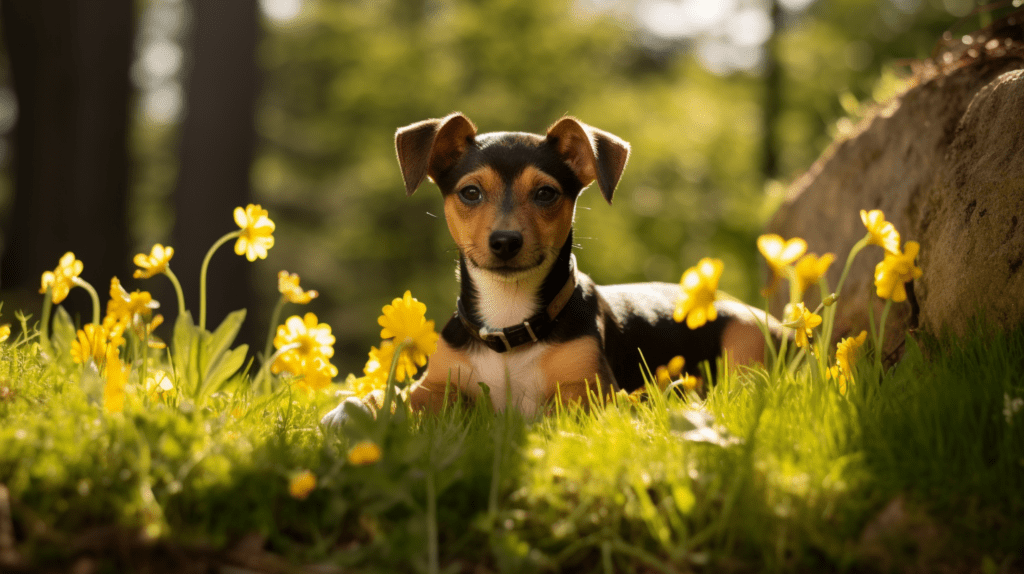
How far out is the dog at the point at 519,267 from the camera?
11.0 ft

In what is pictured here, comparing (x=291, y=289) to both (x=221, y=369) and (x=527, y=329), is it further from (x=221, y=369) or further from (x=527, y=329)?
(x=527, y=329)

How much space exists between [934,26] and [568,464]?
16.4 metres

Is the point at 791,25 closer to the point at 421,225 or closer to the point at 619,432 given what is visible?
the point at 421,225

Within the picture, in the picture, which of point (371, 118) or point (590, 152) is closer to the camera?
point (590, 152)

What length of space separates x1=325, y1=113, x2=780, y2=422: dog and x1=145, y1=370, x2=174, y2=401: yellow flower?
72 cm

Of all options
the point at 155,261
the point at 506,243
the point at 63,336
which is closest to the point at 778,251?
the point at 506,243

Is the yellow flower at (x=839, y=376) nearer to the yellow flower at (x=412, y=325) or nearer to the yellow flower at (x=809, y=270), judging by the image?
the yellow flower at (x=809, y=270)

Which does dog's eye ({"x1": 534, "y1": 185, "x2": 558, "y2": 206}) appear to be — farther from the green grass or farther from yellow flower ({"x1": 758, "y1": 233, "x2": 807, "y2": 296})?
the green grass

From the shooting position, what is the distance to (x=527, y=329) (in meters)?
3.41

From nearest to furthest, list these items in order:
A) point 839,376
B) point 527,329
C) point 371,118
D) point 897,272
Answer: point 897,272, point 839,376, point 527,329, point 371,118

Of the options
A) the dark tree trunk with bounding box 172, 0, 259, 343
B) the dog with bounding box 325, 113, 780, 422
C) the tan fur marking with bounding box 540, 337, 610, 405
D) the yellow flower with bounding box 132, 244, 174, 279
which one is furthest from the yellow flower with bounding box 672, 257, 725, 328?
the dark tree trunk with bounding box 172, 0, 259, 343

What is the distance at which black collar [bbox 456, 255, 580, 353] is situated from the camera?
134 inches

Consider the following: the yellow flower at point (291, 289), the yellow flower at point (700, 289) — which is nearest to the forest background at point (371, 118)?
the yellow flower at point (700, 289)

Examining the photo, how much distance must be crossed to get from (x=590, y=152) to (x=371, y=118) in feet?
44.9
